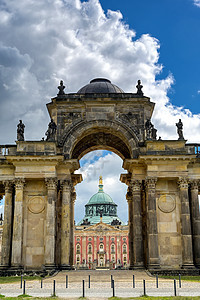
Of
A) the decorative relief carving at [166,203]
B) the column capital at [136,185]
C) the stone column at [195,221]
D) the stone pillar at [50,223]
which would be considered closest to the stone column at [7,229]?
the stone pillar at [50,223]

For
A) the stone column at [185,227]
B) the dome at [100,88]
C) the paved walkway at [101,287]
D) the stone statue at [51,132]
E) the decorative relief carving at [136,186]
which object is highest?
the dome at [100,88]

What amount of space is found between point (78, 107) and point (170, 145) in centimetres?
994

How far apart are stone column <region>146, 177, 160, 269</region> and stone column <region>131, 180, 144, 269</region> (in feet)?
2.98

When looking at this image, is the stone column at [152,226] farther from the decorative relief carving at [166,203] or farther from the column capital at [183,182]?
the column capital at [183,182]

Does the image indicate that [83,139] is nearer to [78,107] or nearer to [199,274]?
[78,107]

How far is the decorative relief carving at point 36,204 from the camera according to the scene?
37.3 m

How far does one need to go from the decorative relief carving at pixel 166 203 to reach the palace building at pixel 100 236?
122 metres

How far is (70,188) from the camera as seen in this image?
38219mm

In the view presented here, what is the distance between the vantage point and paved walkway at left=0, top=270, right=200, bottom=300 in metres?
20.5

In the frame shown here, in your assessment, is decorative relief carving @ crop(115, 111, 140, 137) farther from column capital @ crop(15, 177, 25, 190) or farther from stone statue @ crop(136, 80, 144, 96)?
column capital @ crop(15, 177, 25, 190)

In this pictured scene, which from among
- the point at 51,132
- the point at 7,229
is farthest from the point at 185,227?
the point at 7,229

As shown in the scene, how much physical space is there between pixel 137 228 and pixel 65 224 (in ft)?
22.0

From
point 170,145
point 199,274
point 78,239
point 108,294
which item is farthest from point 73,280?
point 78,239

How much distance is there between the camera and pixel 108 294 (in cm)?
2047
